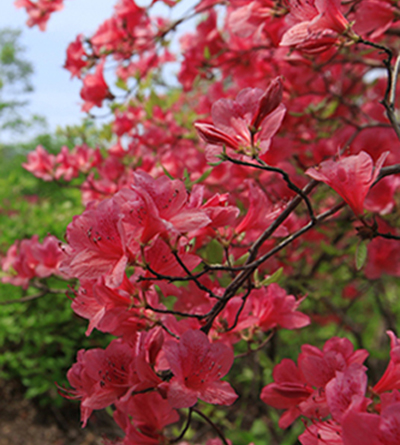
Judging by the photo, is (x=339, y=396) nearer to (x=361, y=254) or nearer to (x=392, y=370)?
(x=392, y=370)

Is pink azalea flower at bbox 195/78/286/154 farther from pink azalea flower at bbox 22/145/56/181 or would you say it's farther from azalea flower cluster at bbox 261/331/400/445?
pink azalea flower at bbox 22/145/56/181

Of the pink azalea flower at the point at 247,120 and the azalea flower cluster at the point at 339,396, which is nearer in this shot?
the azalea flower cluster at the point at 339,396

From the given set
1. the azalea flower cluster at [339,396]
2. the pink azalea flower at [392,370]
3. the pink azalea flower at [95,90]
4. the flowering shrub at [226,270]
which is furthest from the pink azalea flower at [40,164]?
the pink azalea flower at [392,370]

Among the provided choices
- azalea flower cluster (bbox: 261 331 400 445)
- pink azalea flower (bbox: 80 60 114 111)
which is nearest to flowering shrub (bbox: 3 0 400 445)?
azalea flower cluster (bbox: 261 331 400 445)

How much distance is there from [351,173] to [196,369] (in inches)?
15.4

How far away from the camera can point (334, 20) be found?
0.70 meters

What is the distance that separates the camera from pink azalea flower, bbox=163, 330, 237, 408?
1.95 ft

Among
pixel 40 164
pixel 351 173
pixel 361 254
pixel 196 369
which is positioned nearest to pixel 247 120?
Answer: pixel 351 173

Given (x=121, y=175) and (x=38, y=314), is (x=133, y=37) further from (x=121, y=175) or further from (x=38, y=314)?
(x=38, y=314)

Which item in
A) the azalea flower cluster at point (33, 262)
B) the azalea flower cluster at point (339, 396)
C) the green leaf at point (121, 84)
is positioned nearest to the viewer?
the azalea flower cluster at point (339, 396)

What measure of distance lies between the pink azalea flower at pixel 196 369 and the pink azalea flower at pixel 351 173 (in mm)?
313

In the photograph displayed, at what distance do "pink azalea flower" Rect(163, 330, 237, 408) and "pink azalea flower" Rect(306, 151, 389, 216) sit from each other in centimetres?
31

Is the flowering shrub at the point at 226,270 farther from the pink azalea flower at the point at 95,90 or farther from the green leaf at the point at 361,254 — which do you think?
the pink azalea flower at the point at 95,90

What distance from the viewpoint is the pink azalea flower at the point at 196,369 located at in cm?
59
